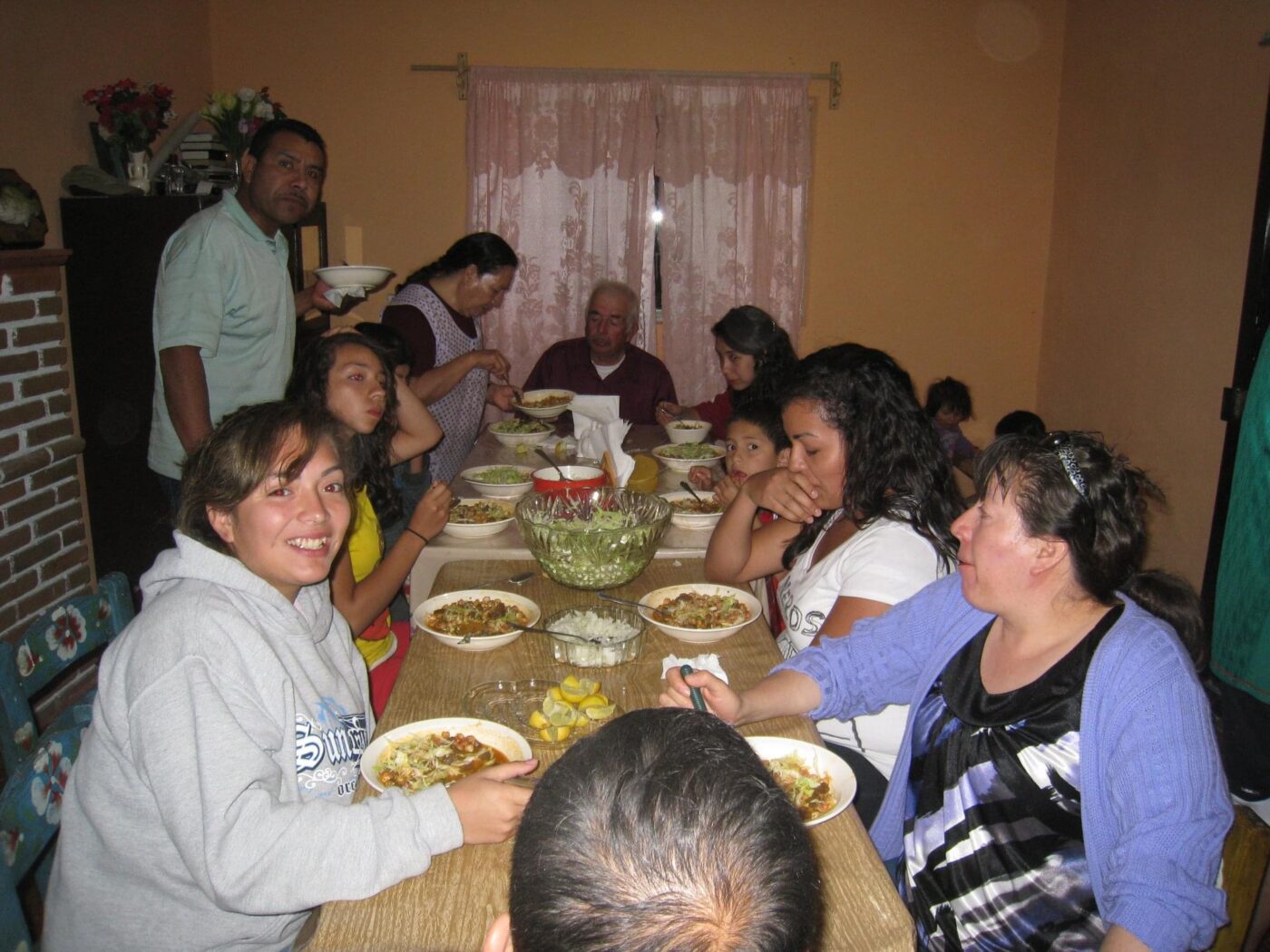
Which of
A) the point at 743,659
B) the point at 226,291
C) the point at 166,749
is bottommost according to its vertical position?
the point at 743,659

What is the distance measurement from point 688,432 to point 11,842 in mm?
3060

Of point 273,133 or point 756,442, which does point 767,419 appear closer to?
point 756,442

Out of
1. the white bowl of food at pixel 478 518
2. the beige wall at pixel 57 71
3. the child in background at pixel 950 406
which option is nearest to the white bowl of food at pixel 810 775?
the white bowl of food at pixel 478 518

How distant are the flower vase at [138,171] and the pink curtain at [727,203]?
9.08ft

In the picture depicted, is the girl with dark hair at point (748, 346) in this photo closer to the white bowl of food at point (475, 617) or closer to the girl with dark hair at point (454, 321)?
the girl with dark hair at point (454, 321)

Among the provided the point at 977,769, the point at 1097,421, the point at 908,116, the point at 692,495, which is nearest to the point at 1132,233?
the point at 1097,421

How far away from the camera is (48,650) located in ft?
5.17

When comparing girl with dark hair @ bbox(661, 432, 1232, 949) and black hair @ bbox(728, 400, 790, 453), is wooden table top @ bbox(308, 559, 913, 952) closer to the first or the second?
girl with dark hair @ bbox(661, 432, 1232, 949)

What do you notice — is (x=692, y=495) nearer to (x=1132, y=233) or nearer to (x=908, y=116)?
(x=1132, y=233)

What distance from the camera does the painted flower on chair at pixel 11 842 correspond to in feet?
4.01

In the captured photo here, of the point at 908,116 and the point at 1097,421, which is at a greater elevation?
the point at 908,116

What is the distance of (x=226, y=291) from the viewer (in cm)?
290

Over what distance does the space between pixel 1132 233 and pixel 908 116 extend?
5.00 feet

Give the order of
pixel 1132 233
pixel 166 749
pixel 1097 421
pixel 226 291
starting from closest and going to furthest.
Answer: pixel 166 749 → pixel 226 291 → pixel 1132 233 → pixel 1097 421
